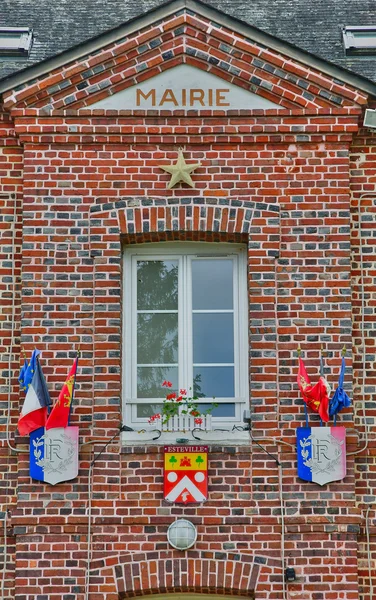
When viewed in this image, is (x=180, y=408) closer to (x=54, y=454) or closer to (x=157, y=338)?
(x=157, y=338)

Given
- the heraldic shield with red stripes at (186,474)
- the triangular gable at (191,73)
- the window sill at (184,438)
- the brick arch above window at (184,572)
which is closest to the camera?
the brick arch above window at (184,572)

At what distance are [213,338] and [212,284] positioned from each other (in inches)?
22.3

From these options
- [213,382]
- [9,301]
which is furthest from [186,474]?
[9,301]

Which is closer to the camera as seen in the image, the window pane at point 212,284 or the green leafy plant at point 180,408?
the green leafy plant at point 180,408

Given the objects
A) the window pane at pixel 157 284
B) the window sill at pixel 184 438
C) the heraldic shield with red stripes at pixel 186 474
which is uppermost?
the window pane at pixel 157 284

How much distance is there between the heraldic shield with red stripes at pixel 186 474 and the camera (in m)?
11.0

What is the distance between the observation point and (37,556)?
10.9m

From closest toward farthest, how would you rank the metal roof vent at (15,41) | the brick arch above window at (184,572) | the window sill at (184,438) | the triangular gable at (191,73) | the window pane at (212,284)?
the brick arch above window at (184,572) → the window sill at (184,438) → the window pane at (212,284) → the triangular gable at (191,73) → the metal roof vent at (15,41)

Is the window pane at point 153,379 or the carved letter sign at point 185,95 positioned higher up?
the carved letter sign at point 185,95

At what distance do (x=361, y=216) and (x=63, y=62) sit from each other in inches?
137

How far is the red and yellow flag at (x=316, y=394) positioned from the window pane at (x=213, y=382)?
77 cm

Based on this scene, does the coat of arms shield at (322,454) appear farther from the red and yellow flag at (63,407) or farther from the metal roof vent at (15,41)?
the metal roof vent at (15,41)

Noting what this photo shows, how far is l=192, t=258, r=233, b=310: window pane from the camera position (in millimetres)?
11805

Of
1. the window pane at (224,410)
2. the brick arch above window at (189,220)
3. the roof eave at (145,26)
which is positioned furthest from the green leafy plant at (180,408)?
the roof eave at (145,26)
